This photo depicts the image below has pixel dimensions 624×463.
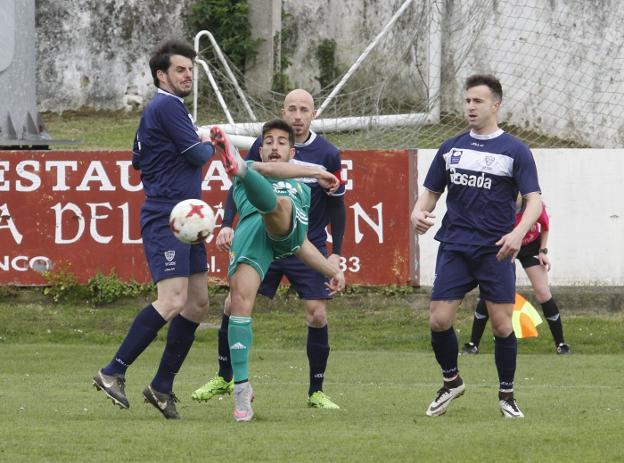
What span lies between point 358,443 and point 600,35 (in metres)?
14.1

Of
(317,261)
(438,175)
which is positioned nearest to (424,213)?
A: (438,175)

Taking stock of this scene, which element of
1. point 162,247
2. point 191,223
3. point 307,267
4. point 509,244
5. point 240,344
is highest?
point 191,223

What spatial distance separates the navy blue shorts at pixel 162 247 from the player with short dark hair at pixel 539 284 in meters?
6.48

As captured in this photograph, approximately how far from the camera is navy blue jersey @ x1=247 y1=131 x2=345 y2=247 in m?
10.4

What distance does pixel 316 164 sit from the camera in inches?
409

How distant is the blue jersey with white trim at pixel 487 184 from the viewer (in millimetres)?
9219

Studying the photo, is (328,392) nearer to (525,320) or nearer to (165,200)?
(165,200)

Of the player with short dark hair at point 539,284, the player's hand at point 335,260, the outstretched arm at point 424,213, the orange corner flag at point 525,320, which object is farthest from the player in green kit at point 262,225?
the orange corner flag at point 525,320

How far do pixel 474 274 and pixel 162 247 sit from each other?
2.04 m

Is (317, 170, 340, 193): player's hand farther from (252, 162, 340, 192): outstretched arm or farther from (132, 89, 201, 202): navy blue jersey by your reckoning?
(132, 89, 201, 202): navy blue jersey

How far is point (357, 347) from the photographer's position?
1634 centimetres

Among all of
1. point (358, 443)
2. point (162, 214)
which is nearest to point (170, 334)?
point (162, 214)

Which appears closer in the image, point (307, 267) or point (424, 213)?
point (424, 213)

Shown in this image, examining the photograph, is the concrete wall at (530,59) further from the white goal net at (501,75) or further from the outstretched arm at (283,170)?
the outstretched arm at (283,170)
